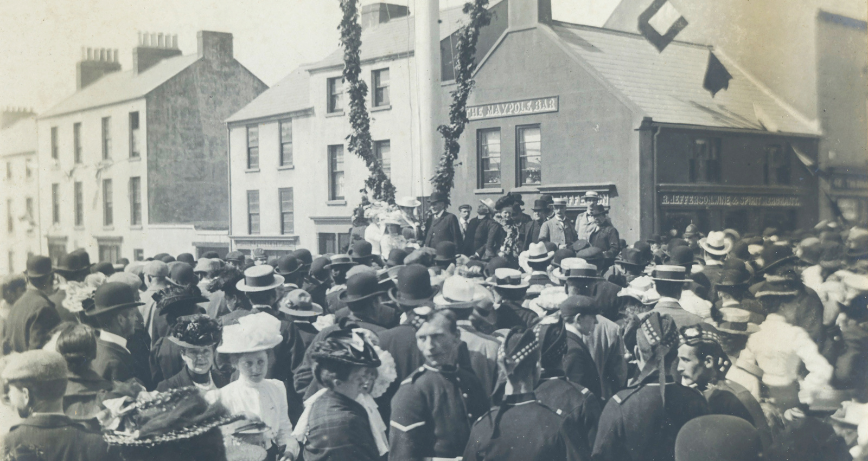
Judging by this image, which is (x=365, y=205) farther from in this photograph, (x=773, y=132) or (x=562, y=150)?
(x=773, y=132)

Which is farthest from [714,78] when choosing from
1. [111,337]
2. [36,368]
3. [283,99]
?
[283,99]

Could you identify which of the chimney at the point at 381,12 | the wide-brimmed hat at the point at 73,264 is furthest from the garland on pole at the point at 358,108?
the wide-brimmed hat at the point at 73,264

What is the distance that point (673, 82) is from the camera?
1238cm

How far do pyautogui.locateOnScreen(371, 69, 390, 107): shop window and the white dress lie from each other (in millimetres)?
13934

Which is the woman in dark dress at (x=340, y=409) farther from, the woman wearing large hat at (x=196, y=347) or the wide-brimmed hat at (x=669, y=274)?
the wide-brimmed hat at (x=669, y=274)

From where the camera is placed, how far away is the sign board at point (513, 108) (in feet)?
52.2

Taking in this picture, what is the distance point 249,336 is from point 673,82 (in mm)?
10318

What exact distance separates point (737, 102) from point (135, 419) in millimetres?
10307

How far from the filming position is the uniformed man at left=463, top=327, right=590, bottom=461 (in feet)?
10.9

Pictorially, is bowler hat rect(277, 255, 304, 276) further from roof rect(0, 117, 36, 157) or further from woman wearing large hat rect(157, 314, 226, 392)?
roof rect(0, 117, 36, 157)

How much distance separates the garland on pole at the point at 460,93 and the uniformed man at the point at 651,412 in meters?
9.55

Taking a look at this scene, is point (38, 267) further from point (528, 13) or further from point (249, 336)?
point (528, 13)

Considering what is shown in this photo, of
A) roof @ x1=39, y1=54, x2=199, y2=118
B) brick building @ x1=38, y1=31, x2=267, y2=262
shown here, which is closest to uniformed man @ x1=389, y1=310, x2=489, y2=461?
brick building @ x1=38, y1=31, x2=267, y2=262

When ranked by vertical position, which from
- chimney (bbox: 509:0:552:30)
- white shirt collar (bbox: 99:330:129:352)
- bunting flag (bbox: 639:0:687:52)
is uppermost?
chimney (bbox: 509:0:552:30)
